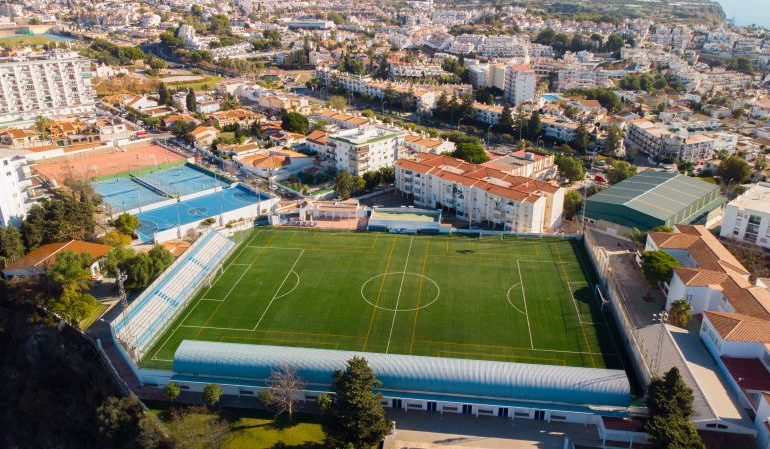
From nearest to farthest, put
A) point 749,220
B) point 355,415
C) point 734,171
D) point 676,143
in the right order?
1. point 355,415
2. point 749,220
3. point 734,171
4. point 676,143

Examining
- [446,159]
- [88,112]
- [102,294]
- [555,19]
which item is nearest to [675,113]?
[446,159]

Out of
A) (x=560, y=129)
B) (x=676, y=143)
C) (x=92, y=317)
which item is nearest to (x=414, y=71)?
(x=560, y=129)

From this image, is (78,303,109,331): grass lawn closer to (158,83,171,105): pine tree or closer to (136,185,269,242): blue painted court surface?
(136,185,269,242): blue painted court surface

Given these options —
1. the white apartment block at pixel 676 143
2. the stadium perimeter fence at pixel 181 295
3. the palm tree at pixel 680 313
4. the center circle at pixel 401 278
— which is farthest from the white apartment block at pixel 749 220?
the stadium perimeter fence at pixel 181 295

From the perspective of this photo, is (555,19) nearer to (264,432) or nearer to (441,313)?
(441,313)

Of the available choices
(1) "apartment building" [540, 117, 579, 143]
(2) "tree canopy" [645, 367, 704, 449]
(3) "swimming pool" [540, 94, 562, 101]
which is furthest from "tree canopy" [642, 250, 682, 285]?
(3) "swimming pool" [540, 94, 562, 101]

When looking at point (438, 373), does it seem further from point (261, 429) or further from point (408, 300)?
point (408, 300)

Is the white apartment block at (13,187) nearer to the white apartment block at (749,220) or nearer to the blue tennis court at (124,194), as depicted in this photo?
the blue tennis court at (124,194)
